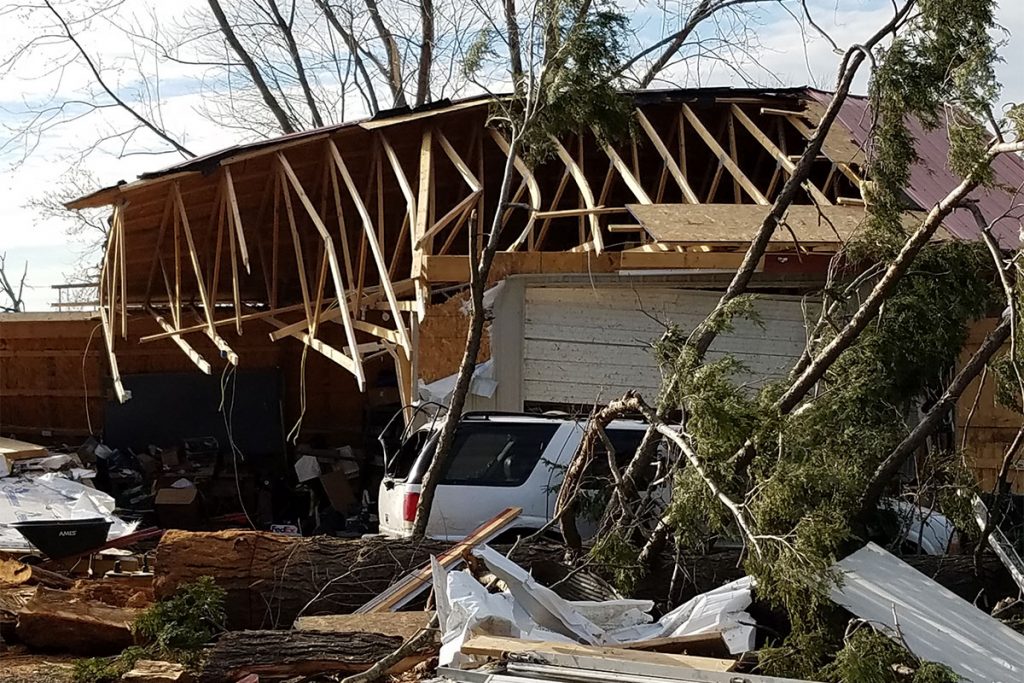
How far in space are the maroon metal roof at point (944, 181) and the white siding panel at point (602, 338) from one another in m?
2.17

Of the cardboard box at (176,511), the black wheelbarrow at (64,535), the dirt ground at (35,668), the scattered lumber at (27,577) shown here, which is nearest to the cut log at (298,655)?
the dirt ground at (35,668)

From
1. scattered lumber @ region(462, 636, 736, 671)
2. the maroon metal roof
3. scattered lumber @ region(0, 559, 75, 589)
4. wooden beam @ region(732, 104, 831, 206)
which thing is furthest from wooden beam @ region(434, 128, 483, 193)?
scattered lumber @ region(462, 636, 736, 671)

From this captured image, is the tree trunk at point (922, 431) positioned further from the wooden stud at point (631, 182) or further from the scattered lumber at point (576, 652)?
the wooden stud at point (631, 182)

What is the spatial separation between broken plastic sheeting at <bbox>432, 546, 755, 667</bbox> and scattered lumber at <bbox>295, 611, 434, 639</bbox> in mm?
704

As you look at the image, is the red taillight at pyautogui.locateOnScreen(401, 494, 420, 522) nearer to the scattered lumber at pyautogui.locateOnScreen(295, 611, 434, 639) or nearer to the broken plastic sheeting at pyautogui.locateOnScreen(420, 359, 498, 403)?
the scattered lumber at pyautogui.locateOnScreen(295, 611, 434, 639)

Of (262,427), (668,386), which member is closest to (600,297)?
(668,386)

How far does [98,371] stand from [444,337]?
10.2m

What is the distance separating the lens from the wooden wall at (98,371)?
65.0 ft

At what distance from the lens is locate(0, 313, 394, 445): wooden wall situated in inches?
780

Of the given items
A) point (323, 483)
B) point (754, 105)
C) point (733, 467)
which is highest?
point (754, 105)

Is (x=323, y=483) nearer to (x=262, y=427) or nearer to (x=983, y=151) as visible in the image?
(x=262, y=427)

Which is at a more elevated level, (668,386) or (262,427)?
(668,386)

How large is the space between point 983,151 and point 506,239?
12542mm

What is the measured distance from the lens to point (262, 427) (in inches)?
777
